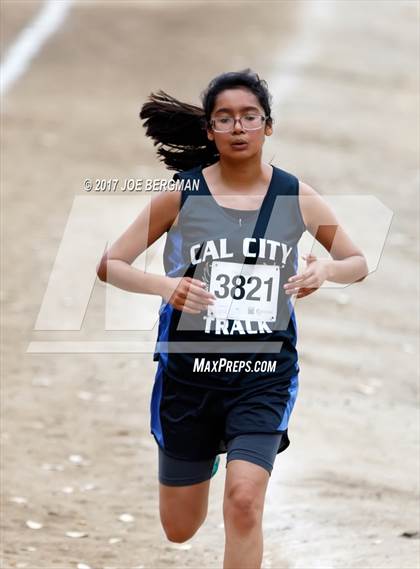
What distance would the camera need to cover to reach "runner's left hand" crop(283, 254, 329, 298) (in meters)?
5.21

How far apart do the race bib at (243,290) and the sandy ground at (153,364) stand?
71.2 inches

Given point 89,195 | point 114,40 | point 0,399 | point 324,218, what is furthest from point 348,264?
point 114,40

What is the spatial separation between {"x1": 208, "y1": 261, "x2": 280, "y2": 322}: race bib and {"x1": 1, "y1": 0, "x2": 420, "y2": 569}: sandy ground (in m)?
1.81

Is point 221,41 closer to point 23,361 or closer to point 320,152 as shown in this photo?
point 320,152

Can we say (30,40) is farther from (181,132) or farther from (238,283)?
(238,283)

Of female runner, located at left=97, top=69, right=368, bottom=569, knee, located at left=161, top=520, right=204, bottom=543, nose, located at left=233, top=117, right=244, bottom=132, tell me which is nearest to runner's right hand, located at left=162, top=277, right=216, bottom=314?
female runner, located at left=97, top=69, right=368, bottom=569

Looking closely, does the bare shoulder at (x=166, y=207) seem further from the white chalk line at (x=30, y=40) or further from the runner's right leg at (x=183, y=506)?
the white chalk line at (x=30, y=40)

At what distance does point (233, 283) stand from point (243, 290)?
49mm

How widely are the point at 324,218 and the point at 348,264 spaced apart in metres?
0.21

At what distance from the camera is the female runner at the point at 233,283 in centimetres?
537

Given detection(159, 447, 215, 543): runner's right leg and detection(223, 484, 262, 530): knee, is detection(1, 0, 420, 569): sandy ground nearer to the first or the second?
detection(159, 447, 215, 543): runner's right leg

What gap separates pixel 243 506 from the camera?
5152 millimetres

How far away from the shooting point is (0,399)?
9195 mm

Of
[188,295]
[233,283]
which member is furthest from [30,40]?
[188,295]
